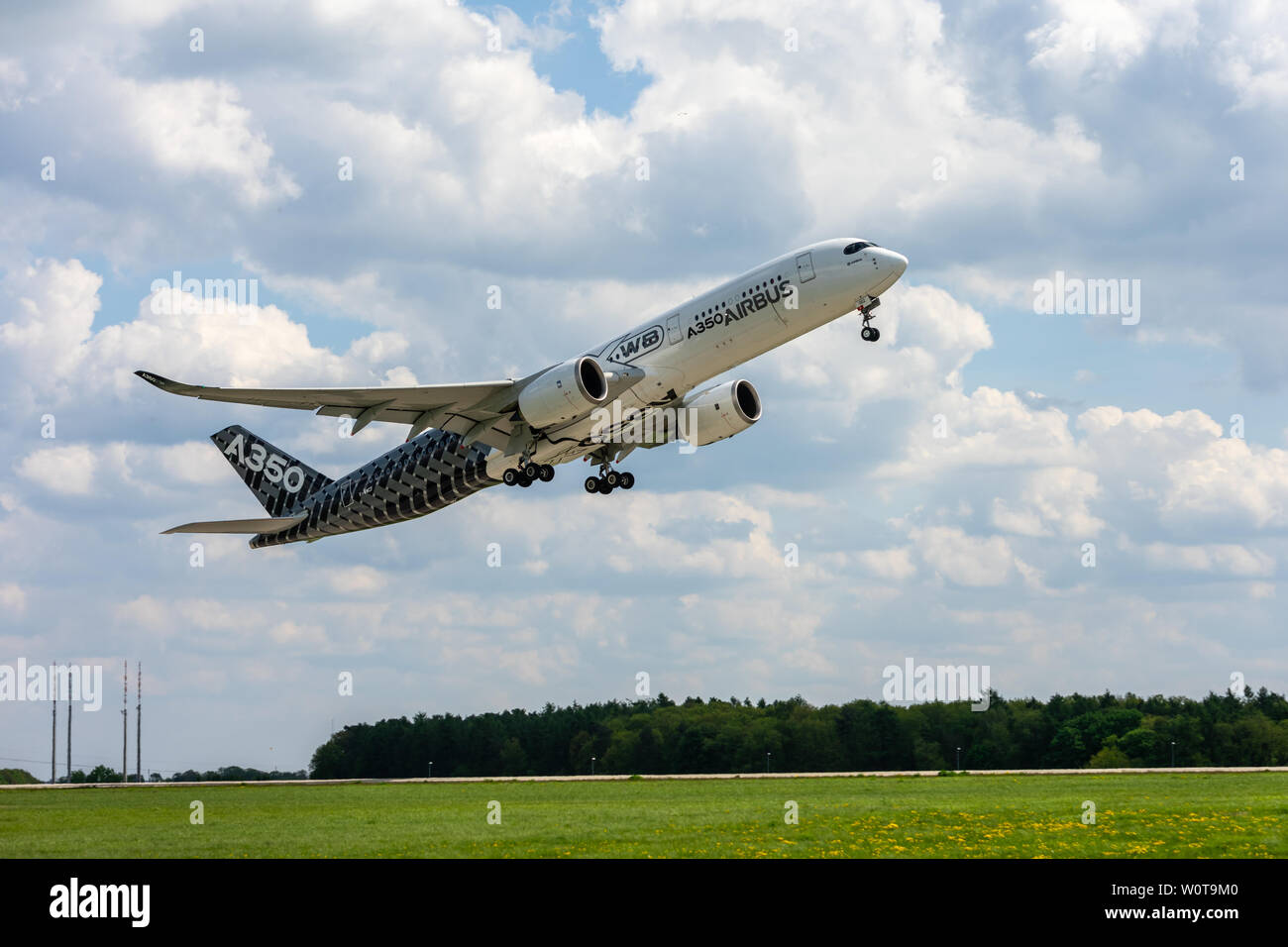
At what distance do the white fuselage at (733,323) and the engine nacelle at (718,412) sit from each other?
9.45 feet

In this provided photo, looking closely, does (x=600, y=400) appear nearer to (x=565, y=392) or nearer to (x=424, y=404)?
(x=565, y=392)

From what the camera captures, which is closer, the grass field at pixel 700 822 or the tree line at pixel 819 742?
the grass field at pixel 700 822

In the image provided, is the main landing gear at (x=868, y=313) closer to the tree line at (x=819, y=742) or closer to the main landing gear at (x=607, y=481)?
the main landing gear at (x=607, y=481)

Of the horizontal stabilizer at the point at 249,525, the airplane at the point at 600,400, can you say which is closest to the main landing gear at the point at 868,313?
the airplane at the point at 600,400

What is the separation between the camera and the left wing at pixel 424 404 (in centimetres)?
4934

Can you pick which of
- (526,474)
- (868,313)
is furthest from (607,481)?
(868,313)

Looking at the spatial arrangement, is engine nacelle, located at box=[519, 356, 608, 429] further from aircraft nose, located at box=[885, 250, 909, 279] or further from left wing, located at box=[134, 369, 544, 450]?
aircraft nose, located at box=[885, 250, 909, 279]

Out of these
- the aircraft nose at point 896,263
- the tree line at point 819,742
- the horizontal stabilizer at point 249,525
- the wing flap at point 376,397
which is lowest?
the tree line at point 819,742

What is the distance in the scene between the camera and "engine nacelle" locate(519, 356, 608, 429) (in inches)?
1898

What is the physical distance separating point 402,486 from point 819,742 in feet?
334

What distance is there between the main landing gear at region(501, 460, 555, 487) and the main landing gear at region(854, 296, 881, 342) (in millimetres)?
14056

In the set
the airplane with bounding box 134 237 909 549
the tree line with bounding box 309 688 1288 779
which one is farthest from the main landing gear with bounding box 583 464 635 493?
the tree line with bounding box 309 688 1288 779
